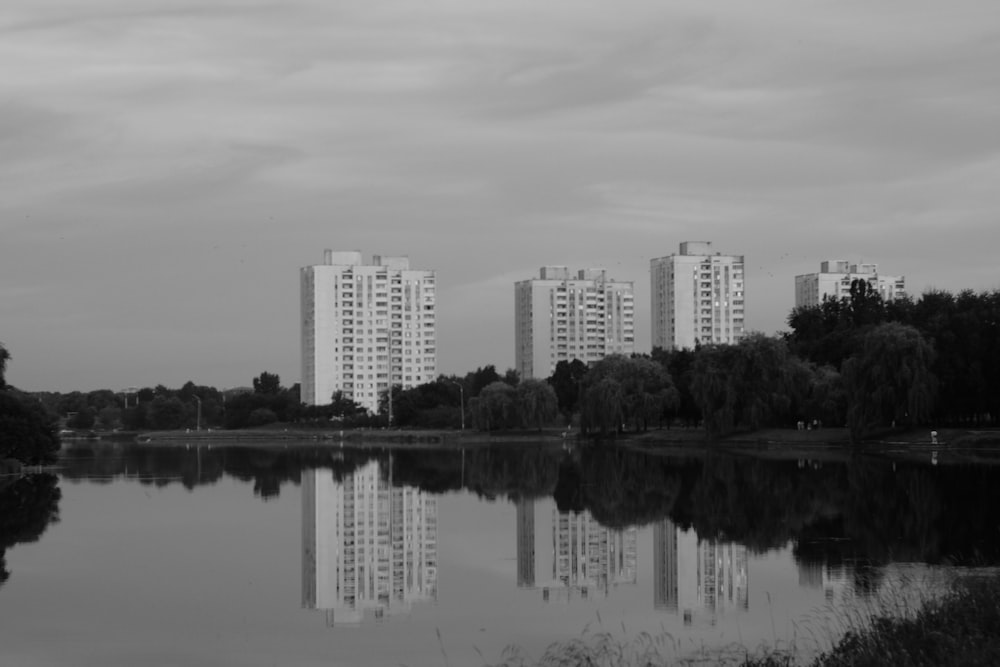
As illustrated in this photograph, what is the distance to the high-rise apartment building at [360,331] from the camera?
5812 inches

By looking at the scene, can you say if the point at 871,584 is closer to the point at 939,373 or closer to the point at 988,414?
the point at 939,373

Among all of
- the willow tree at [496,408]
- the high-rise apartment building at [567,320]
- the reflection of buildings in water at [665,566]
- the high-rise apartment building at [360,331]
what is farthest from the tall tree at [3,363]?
the high-rise apartment building at [567,320]

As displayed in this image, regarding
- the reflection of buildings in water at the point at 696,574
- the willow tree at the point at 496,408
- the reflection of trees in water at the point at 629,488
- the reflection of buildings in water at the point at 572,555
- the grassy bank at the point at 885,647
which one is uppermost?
the willow tree at the point at 496,408

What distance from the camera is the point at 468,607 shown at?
56.7ft

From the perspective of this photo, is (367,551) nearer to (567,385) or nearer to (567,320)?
(567,385)

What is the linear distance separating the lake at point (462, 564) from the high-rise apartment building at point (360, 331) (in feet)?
342

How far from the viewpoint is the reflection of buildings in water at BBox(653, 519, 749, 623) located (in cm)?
1730

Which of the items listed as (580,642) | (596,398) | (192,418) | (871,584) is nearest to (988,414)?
(596,398)

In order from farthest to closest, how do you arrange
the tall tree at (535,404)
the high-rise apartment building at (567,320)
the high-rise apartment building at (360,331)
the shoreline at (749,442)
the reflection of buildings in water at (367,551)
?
the high-rise apartment building at (567,320), the high-rise apartment building at (360,331), the tall tree at (535,404), the shoreline at (749,442), the reflection of buildings in water at (367,551)

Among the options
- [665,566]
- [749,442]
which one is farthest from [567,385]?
[665,566]

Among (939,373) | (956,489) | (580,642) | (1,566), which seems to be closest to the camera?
(580,642)

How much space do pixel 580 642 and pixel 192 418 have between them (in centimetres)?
14739

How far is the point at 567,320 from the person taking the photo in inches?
6378

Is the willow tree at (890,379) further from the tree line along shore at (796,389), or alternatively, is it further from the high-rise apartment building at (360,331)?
the high-rise apartment building at (360,331)
